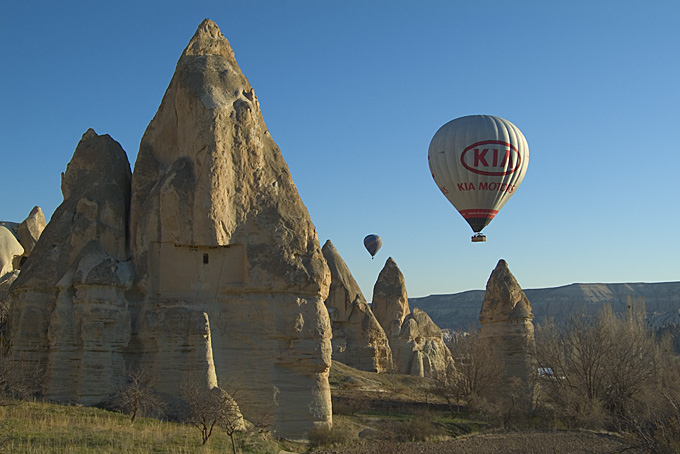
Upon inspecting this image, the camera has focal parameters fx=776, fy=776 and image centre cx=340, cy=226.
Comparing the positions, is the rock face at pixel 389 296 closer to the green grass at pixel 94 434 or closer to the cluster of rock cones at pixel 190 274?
the cluster of rock cones at pixel 190 274

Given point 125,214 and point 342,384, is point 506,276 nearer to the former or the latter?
point 342,384

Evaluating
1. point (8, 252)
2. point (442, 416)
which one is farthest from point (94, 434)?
point (8, 252)

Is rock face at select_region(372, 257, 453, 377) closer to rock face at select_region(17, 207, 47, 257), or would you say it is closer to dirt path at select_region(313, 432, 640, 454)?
dirt path at select_region(313, 432, 640, 454)

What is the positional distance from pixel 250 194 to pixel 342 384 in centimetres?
1185

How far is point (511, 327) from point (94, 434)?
1606 centimetres

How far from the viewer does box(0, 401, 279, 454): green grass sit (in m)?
12.6

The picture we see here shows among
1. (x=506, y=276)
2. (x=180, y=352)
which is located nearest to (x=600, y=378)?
(x=506, y=276)

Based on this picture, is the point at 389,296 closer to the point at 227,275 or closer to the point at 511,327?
the point at 511,327

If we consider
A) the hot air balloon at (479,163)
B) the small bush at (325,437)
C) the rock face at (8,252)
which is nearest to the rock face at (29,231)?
the rock face at (8,252)

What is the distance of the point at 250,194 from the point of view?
57.4 ft

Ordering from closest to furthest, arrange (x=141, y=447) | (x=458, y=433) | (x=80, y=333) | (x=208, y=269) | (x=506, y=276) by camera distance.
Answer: (x=141, y=447) < (x=80, y=333) < (x=208, y=269) < (x=458, y=433) < (x=506, y=276)

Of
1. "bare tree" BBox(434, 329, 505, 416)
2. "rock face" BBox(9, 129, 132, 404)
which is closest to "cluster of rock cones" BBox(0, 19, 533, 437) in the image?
"rock face" BBox(9, 129, 132, 404)

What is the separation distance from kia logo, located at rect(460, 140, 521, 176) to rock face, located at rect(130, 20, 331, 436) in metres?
8.92

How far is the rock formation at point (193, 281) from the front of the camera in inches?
632
